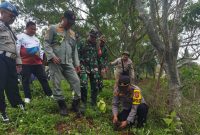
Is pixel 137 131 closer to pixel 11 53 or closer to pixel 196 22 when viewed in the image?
pixel 11 53

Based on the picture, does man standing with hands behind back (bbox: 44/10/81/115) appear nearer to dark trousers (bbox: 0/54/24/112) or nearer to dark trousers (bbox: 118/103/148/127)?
dark trousers (bbox: 0/54/24/112)

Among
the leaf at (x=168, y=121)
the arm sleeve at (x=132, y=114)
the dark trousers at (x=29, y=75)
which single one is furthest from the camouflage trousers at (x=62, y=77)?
the leaf at (x=168, y=121)

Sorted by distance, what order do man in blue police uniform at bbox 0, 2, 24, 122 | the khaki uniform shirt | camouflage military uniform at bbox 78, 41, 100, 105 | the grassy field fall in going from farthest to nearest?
camouflage military uniform at bbox 78, 41, 100, 105 → the khaki uniform shirt → the grassy field → man in blue police uniform at bbox 0, 2, 24, 122

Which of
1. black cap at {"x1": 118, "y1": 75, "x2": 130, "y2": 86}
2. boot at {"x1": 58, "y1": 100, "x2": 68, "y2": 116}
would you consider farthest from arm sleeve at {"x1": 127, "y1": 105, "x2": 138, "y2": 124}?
boot at {"x1": 58, "y1": 100, "x2": 68, "y2": 116}

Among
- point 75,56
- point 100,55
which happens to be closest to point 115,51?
point 100,55

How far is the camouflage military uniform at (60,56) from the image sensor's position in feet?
20.1

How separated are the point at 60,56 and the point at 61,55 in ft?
0.09

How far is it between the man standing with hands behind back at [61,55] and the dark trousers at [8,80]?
0.68m

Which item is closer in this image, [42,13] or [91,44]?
[91,44]

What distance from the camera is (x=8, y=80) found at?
5785 millimetres

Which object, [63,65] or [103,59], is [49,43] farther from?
→ [103,59]

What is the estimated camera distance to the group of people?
18.5 feet

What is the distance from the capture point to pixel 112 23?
41.8ft

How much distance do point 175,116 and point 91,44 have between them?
2308 mm
